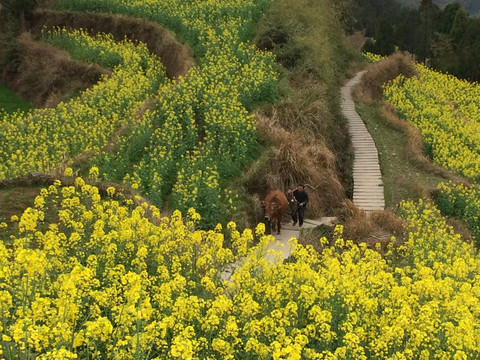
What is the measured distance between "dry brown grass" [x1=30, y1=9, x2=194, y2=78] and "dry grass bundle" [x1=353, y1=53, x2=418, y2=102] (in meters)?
10.9

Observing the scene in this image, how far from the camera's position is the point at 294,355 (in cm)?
457

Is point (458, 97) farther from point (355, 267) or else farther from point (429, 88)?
point (355, 267)

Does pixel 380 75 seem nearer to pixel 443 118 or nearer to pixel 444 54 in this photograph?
pixel 443 118

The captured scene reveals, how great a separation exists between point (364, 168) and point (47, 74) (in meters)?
15.9

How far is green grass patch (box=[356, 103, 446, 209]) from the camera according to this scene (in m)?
17.3

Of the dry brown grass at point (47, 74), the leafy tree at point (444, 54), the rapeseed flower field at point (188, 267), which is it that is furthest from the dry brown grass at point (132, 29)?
the leafy tree at point (444, 54)

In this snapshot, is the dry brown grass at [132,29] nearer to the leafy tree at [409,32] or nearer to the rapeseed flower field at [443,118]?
the rapeseed flower field at [443,118]

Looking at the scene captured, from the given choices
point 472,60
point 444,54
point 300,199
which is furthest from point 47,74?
point 444,54

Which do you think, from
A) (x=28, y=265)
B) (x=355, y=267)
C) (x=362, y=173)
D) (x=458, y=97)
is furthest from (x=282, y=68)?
(x=458, y=97)

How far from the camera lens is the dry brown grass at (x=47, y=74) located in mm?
22969

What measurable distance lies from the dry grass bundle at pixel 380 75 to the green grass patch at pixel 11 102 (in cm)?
1724

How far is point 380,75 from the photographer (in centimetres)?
3192

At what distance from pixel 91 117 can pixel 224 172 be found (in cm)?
605

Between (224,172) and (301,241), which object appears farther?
(224,172)
